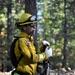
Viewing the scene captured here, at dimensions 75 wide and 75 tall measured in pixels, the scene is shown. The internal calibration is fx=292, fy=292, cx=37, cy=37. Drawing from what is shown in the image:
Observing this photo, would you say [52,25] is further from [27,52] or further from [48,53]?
[27,52]

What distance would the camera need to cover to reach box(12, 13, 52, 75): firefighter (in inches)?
194

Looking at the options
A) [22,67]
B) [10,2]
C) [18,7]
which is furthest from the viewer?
[18,7]

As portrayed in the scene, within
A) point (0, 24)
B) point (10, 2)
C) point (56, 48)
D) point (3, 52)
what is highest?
point (10, 2)

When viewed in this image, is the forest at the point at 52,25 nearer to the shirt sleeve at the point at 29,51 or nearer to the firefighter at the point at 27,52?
the firefighter at the point at 27,52

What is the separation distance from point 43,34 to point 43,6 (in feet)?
15.3

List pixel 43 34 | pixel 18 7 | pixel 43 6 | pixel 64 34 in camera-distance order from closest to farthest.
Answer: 1. pixel 18 7
2. pixel 64 34
3. pixel 43 6
4. pixel 43 34

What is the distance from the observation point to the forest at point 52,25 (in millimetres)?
28750

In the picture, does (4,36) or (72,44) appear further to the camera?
(72,44)

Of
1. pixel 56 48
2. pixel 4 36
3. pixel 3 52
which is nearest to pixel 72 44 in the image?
pixel 56 48

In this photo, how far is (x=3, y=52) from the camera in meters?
29.1

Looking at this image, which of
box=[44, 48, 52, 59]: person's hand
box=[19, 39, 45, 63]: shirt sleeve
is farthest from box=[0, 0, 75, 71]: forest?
box=[19, 39, 45, 63]: shirt sleeve

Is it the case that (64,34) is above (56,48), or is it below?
above

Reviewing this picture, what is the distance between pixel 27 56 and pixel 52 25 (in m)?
31.1

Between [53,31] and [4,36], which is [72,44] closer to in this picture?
[53,31]
